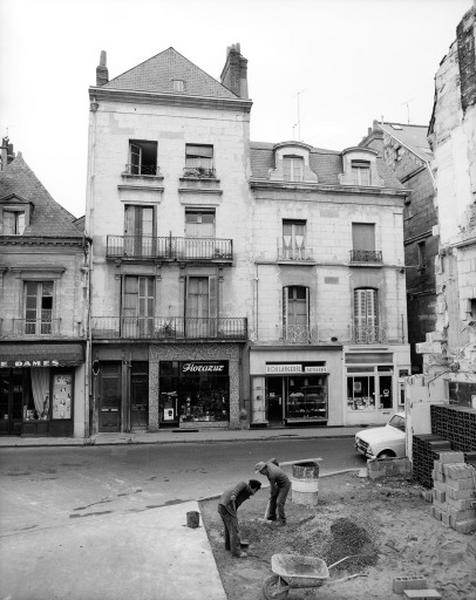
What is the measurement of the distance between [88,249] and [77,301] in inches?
89.6

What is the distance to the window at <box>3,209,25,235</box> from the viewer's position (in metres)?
21.5

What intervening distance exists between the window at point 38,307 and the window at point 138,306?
3.05 m

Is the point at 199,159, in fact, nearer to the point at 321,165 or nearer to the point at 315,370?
the point at 321,165

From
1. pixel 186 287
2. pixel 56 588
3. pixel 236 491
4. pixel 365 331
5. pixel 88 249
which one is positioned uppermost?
pixel 88 249

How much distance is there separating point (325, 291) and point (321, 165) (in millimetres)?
6411

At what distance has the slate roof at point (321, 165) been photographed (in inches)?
955

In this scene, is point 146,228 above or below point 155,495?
above

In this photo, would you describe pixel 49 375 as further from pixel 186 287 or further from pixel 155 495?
pixel 155 495

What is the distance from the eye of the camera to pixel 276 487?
941 cm

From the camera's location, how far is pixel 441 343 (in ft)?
45.2

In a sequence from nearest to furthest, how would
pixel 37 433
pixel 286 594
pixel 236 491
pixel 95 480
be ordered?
pixel 286 594 < pixel 236 491 < pixel 95 480 < pixel 37 433

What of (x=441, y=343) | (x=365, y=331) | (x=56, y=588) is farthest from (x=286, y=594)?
(x=365, y=331)

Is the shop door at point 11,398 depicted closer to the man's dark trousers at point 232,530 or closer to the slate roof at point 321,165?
the slate roof at point 321,165

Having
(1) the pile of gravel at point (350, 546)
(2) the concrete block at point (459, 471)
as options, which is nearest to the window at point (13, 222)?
(1) the pile of gravel at point (350, 546)
